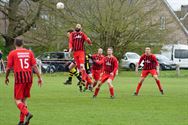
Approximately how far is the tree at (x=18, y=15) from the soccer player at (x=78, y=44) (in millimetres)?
30362

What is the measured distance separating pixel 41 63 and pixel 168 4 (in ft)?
115

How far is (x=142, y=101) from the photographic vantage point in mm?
20188

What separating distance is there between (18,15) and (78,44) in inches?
1304

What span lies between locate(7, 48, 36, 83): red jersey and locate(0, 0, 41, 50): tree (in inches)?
1569

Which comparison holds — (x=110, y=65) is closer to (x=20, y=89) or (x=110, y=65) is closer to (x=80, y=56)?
(x=80, y=56)

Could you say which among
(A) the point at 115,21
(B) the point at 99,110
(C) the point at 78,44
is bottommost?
(B) the point at 99,110

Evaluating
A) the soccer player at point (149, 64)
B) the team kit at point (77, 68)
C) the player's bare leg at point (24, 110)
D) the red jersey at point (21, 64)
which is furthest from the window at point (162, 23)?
the player's bare leg at point (24, 110)

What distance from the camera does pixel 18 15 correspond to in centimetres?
5531

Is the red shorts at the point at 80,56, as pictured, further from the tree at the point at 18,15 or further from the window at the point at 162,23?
the tree at the point at 18,15

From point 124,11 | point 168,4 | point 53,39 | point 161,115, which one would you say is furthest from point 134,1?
point 161,115

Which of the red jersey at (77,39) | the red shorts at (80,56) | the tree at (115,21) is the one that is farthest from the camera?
the tree at (115,21)

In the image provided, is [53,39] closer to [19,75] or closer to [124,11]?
[124,11]

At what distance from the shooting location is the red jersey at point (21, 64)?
531 inches

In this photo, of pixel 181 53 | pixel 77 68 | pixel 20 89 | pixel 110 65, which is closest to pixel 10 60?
pixel 20 89
